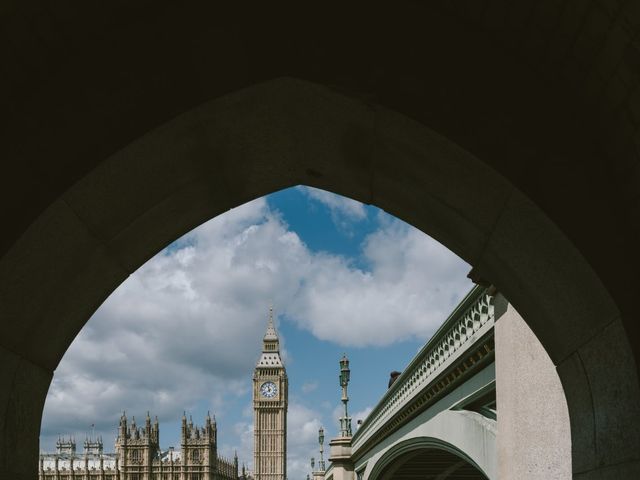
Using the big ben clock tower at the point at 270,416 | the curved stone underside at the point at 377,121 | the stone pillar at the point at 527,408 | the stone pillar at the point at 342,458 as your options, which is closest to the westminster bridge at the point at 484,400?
the stone pillar at the point at 527,408

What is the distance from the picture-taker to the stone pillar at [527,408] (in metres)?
7.25

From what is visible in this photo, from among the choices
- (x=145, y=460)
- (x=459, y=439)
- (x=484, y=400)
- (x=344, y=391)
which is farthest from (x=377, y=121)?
(x=145, y=460)

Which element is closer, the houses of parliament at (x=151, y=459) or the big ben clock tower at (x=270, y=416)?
the houses of parliament at (x=151, y=459)

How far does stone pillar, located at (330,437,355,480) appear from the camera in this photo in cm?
3812

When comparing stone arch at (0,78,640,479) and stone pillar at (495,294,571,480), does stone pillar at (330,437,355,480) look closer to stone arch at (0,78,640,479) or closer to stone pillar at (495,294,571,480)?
stone pillar at (495,294,571,480)

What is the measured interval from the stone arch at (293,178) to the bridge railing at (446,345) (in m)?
4.96

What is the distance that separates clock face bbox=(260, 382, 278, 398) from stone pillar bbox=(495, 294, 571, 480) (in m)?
152

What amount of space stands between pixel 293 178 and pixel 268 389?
156681 millimetres

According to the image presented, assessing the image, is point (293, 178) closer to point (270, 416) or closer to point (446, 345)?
point (446, 345)

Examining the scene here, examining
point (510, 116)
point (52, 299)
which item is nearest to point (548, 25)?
point (510, 116)

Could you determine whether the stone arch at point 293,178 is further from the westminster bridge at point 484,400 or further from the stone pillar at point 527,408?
the westminster bridge at point 484,400

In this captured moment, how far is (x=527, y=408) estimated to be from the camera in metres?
8.08

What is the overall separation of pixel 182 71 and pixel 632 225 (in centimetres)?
268

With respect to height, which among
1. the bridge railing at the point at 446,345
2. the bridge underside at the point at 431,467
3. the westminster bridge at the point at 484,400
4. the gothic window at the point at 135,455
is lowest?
the bridge underside at the point at 431,467
